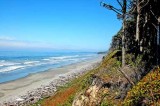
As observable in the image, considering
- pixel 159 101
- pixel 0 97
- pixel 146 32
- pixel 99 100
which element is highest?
pixel 146 32

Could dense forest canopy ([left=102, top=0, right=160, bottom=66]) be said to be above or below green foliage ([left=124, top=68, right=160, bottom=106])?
above

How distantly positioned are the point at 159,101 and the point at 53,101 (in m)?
19.9

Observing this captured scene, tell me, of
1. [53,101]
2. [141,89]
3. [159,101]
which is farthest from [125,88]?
[53,101]

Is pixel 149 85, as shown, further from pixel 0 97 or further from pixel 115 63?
pixel 0 97

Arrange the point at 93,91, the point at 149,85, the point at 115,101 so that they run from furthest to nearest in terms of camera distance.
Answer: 1. the point at 93,91
2. the point at 115,101
3. the point at 149,85

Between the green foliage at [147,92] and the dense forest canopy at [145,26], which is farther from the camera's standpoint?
the dense forest canopy at [145,26]

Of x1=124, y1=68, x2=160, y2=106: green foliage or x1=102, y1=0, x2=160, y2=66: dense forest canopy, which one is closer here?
x1=124, y1=68, x2=160, y2=106: green foliage

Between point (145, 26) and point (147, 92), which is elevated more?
point (145, 26)

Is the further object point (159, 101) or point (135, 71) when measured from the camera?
point (135, 71)

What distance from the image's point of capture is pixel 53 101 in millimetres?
31156

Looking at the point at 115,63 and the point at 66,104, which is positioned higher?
the point at 115,63

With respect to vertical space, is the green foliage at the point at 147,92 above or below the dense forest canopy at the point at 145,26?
below

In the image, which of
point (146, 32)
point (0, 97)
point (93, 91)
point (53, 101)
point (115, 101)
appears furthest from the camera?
point (0, 97)

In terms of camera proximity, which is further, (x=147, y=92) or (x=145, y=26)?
(x=145, y=26)
